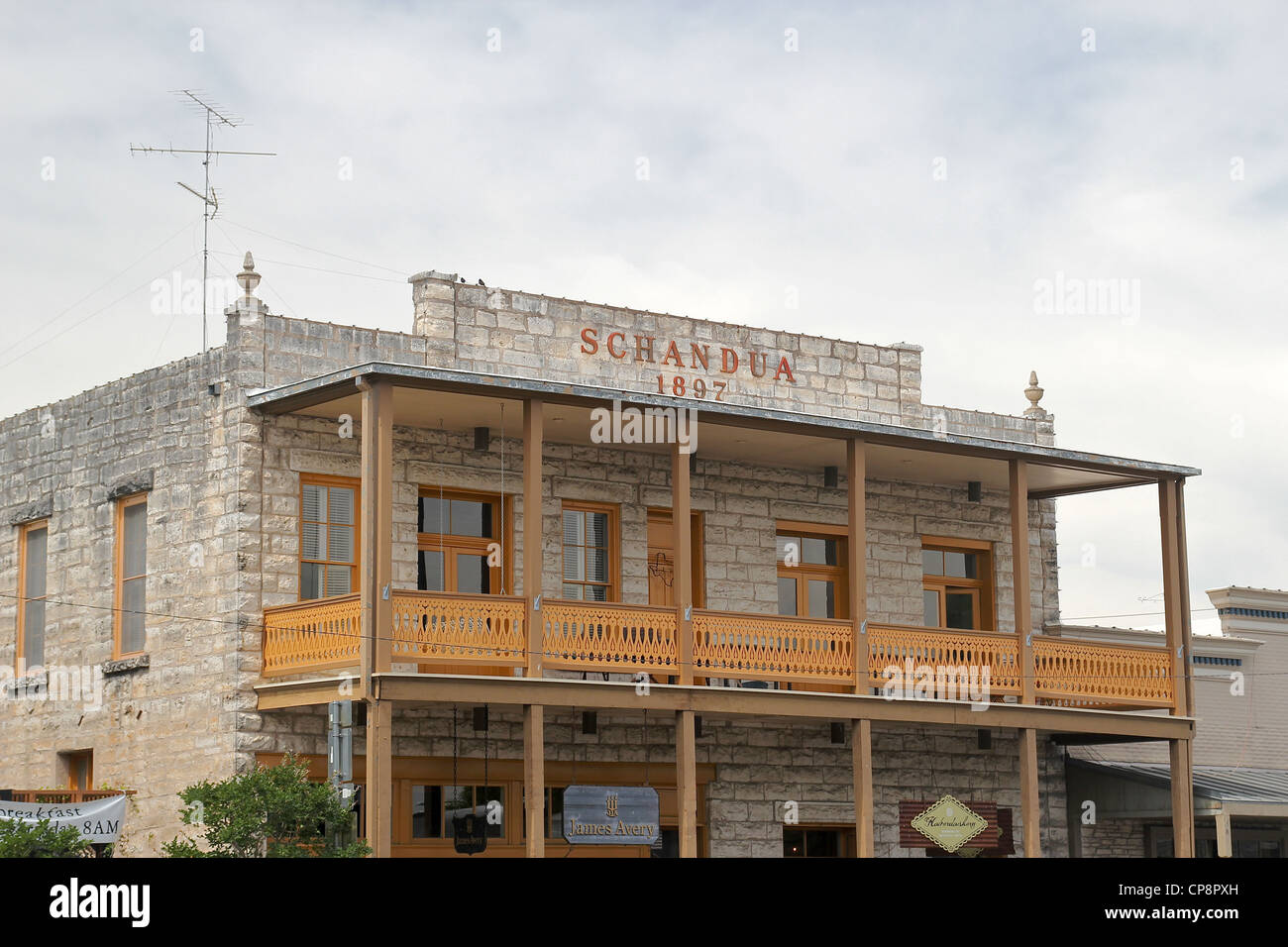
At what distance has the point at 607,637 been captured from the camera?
2003 centimetres

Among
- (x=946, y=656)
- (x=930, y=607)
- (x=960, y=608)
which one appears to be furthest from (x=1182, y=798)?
(x=930, y=607)

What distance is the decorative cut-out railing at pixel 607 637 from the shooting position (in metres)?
19.7

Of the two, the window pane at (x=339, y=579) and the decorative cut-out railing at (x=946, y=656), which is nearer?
the window pane at (x=339, y=579)

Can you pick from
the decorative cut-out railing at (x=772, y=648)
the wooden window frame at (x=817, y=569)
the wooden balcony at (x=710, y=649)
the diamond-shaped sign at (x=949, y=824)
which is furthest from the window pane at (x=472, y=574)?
the diamond-shaped sign at (x=949, y=824)

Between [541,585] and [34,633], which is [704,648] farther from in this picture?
[34,633]

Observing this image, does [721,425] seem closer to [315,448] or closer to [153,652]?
[315,448]

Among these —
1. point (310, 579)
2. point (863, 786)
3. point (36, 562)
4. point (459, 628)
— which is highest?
point (36, 562)

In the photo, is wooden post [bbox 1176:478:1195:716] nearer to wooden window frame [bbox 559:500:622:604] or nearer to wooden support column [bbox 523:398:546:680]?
wooden window frame [bbox 559:500:622:604]

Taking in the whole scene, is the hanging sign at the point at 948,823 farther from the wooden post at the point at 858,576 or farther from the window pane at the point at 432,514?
the window pane at the point at 432,514

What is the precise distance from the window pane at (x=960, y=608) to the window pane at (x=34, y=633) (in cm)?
1161

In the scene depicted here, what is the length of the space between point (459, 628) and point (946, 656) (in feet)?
21.0

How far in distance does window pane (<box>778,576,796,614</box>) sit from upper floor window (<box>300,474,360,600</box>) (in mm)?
5944

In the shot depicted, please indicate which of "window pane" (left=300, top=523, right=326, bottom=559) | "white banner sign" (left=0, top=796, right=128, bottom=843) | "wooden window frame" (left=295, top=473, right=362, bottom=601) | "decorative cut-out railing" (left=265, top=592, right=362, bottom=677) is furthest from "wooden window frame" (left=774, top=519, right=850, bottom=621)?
"white banner sign" (left=0, top=796, right=128, bottom=843)
